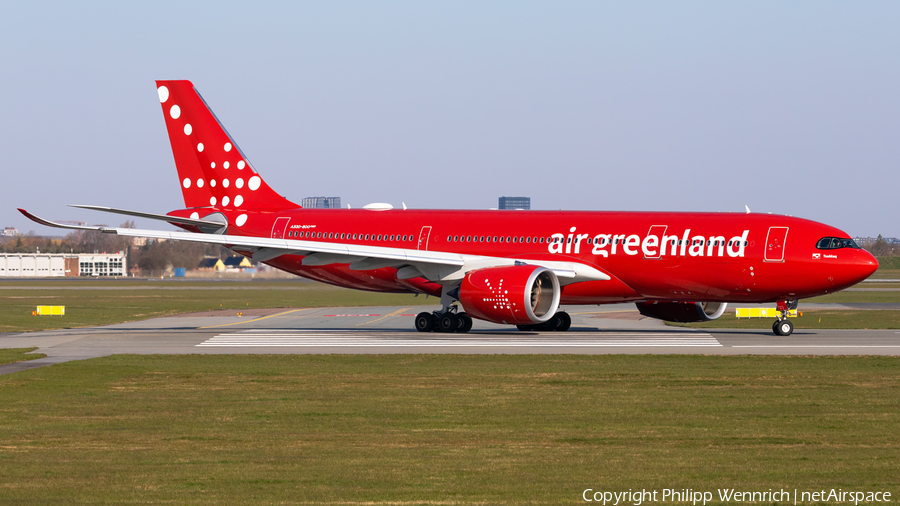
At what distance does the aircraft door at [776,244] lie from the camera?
2864 cm

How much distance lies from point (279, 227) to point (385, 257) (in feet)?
22.3

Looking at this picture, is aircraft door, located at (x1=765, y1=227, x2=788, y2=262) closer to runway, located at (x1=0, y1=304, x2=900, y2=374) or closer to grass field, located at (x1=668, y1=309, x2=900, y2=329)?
runway, located at (x1=0, y1=304, x2=900, y2=374)

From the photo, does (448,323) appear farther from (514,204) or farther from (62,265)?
(62,265)

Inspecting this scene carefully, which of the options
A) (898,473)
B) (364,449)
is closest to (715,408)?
(898,473)

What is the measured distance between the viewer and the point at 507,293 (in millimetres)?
28547

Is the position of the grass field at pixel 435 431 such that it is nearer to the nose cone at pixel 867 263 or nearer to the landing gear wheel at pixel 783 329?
the nose cone at pixel 867 263

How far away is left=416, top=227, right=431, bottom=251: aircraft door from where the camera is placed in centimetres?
3341

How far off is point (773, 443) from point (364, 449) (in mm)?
5024

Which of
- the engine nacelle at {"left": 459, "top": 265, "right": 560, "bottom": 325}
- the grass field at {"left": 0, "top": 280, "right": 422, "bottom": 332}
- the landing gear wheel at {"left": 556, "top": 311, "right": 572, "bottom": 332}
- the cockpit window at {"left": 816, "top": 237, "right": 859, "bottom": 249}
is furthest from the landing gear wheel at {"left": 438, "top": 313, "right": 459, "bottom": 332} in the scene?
the grass field at {"left": 0, "top": 280, "right": 422, "bottom": 332}

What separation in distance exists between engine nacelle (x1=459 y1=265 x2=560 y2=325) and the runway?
75 centimetres

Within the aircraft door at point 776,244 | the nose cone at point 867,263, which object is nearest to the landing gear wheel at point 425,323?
the aircraft door at point 776,244

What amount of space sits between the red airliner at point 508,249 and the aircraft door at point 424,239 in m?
0.04

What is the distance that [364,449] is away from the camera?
38.2 ft

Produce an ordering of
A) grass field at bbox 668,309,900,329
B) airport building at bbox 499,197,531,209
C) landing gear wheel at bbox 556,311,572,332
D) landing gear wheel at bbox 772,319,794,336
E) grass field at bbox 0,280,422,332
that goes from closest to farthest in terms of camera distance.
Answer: landing gear wheel at bbox 772,319,794,336 < landing gear wheel at bbox 556,311,572,332 < grass field at bbox 668,309,900,329 < grass field at bbox 0,280,422,332 < airport building at bbox 499,197,531,209
